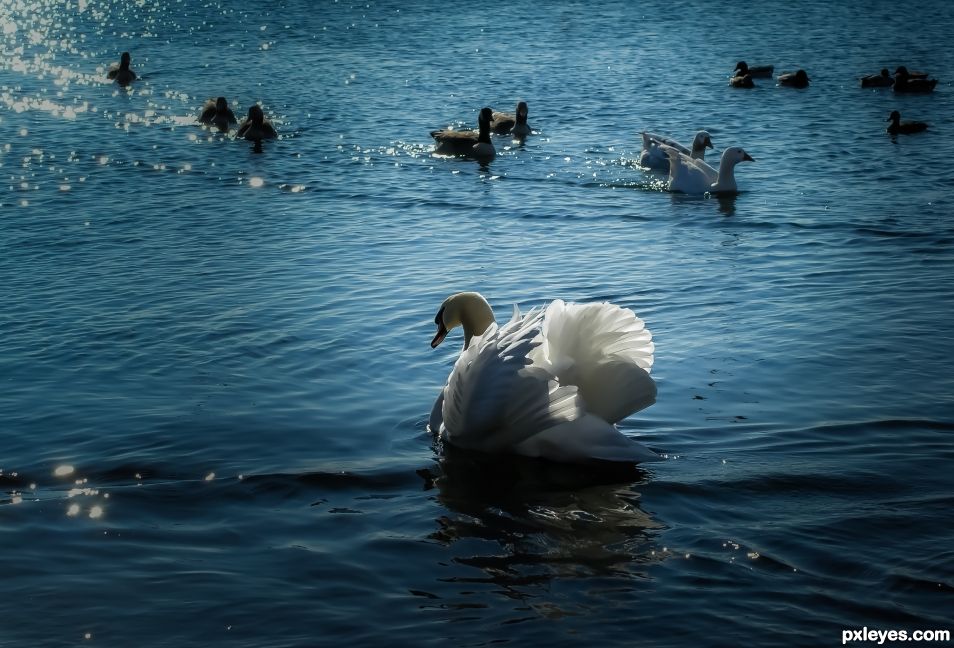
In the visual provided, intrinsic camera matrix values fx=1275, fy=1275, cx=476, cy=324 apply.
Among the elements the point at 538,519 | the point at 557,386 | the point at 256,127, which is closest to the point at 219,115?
the point at 256,127

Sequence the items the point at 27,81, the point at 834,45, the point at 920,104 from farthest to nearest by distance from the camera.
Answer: the point at 834,45
the point at 27,81
the point at 920,104

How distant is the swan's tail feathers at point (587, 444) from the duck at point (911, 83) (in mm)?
22093

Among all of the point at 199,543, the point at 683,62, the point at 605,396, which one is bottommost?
the point at 199,543

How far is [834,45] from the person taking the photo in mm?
38281

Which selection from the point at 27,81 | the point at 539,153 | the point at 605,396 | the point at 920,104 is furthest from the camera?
the point at 27,81

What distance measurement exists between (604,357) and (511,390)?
0.72 m

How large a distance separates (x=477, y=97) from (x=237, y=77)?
24.0 feet

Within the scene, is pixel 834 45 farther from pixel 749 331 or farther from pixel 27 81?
pixel 749 331

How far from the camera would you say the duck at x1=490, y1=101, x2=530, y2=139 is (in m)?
24.3

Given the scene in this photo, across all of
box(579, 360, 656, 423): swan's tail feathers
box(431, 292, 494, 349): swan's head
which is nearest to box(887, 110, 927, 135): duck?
box(431, 292, 494, 349): swan's head

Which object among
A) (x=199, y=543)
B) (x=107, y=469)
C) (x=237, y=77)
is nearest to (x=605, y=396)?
(x=199, y=543)

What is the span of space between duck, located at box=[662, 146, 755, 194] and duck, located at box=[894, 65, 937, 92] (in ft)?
33.4

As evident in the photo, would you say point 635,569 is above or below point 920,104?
below

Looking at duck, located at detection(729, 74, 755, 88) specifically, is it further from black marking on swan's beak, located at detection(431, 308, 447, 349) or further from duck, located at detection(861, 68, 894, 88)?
black marking on swan's beak, located at detection(431, 308, 447, 349)
